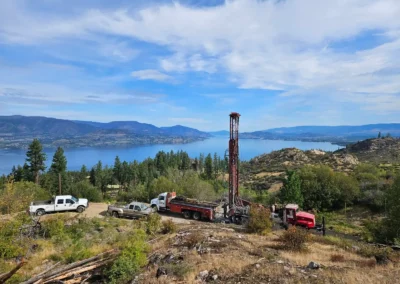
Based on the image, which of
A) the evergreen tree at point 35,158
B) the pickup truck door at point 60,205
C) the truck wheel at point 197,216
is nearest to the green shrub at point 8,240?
the pickup truck door at point 60,205

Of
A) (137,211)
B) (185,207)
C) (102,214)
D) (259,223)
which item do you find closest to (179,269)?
(259,223)

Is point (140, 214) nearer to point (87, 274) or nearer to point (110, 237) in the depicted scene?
point (110, 237)

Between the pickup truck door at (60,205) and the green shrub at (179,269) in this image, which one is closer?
the green shrub at (179,269)

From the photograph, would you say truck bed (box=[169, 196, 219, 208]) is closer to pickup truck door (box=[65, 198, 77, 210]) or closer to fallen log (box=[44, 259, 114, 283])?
pickup truck door (box=[65, 198, 77, 210])

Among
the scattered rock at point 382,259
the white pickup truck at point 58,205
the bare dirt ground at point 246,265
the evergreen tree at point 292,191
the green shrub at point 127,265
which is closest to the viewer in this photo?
the bare dirt ground at point 246,265

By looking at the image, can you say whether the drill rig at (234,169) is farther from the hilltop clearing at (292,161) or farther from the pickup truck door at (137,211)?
the hilltop clearing at (292,161)

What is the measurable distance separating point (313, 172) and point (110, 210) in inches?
1141

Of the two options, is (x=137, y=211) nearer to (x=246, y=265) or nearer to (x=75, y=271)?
(x=75, y=271)

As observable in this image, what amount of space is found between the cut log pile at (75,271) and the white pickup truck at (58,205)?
44.3 ft

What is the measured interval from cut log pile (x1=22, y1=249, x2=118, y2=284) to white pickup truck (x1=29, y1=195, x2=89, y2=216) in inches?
531

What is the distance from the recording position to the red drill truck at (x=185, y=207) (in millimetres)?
22098

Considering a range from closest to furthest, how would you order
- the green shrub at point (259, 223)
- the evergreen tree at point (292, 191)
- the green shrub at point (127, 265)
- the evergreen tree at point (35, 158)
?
the green shrub at point (127, 265) < the green shrub at point (259, 223) < the evergreen tree at point (292, 191) < the evergreen tree at point (35, 158)

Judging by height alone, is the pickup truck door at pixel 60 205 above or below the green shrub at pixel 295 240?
below

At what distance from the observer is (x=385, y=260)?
1112 centimetres
